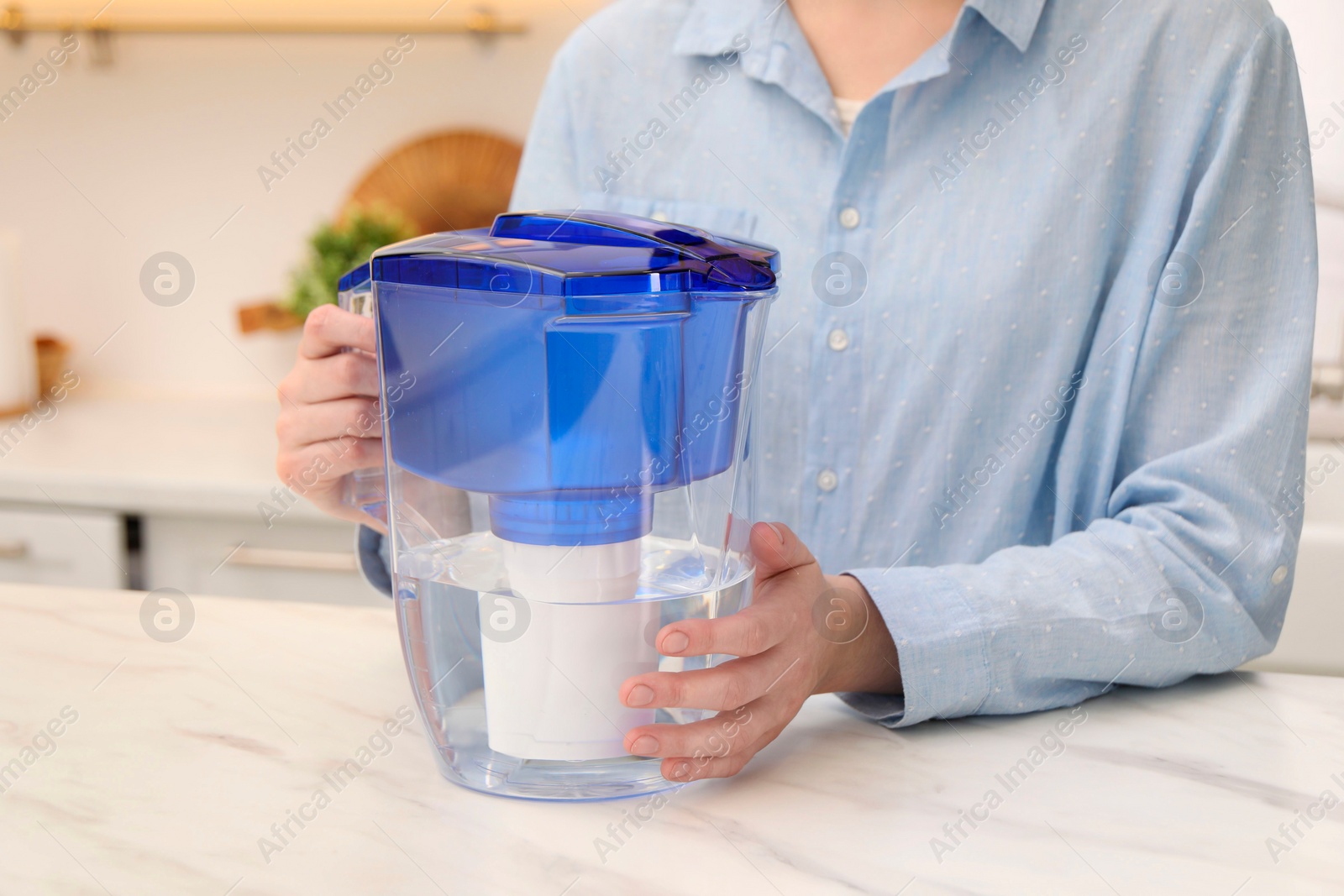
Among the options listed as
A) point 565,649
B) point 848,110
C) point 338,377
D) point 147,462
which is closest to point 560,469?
point 565,649

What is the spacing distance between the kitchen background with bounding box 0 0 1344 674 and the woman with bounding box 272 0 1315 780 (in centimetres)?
73

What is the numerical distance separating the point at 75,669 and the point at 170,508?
2.54 ft

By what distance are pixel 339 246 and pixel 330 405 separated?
108 centimetres

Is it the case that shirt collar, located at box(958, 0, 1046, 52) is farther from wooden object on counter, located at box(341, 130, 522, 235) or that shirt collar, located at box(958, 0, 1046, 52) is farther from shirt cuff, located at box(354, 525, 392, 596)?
wooden object on counter, located at box(341, 130, 522, 235)

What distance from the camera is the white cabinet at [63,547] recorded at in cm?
129

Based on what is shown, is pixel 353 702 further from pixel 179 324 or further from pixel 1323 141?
pixel 179 324

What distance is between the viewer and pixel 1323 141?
4.23 ft

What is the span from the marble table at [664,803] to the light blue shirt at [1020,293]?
0.05m

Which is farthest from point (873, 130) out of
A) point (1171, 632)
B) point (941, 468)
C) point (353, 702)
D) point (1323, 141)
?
point (1323, 141)

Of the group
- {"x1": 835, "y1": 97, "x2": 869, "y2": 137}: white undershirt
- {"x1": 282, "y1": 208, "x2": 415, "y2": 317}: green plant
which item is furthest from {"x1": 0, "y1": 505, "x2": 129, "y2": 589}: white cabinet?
{"x1": 835, "y1": 97, "x2": 869, "y2": 137}: white undershirt

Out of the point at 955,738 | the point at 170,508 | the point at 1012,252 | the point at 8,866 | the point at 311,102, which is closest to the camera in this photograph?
the point at 8,866

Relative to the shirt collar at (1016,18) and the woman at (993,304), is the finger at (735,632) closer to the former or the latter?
the woman at (993,304)

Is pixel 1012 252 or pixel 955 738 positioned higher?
pixel 1012 252

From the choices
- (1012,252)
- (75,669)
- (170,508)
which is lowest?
(170,508)
